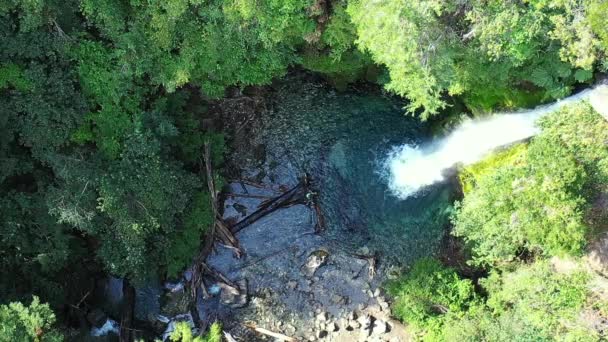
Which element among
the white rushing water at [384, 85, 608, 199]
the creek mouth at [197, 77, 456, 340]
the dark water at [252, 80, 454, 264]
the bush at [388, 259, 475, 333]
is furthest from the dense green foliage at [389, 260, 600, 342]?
the white rushing water at [384, 85, 608, 199]

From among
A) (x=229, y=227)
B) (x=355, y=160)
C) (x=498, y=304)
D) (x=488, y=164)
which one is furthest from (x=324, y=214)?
(x=498, y=304)

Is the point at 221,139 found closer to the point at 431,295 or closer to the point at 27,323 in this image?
the point at 27,323

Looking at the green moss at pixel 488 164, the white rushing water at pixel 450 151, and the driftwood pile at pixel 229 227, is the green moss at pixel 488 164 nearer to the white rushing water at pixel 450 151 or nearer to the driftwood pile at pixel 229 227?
the white rushing water at pixel 450 151

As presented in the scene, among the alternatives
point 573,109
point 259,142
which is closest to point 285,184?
point 259,142

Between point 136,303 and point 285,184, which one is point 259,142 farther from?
point 136,303

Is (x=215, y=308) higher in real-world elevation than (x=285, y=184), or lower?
lower

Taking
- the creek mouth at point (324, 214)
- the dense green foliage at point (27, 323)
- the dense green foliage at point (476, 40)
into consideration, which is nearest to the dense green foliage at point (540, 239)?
the dense green foliage at point (476, 40)

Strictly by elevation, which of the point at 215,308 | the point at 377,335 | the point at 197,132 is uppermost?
Result: the point at 197,132
